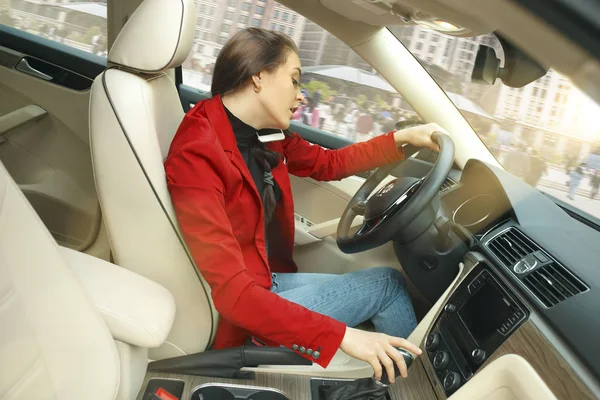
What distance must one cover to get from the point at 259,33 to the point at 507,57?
71 centimetres

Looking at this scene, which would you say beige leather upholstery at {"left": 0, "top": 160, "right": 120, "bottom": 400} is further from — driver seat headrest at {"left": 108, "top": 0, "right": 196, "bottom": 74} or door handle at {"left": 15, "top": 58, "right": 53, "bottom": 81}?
door handle at {"left": 15, "top": 58, "right": 53, "bottom": 81}

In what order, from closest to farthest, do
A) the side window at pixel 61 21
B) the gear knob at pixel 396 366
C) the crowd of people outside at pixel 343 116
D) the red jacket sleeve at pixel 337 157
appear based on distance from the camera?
1. the gear knob at pixel 396 366
2. the red jacket sleeve at pixel 337 157
3. the crowd of people outside at pixel 343 116
4. the side window at pixel 61 21

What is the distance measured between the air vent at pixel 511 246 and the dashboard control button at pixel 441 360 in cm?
23

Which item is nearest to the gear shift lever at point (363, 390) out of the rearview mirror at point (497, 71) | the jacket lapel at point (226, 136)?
the jacket lapel at point (226, 136)

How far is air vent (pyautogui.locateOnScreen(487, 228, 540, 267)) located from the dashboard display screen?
2.9 inches

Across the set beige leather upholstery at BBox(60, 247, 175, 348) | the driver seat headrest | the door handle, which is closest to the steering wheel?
beige leather upholstery at BBox(60, 247, 175, 348)

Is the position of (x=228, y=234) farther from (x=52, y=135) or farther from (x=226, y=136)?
(x=52, y=135)

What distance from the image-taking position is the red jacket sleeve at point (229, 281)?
1.23m

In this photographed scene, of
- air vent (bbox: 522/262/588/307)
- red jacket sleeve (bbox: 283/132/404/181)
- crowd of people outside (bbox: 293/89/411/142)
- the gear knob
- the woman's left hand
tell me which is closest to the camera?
air vent (bbox: 522/262/588/307)

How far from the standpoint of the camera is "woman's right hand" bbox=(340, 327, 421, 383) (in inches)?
46.6

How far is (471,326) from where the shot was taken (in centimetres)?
122

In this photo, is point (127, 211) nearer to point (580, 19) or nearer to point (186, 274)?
point (186, 274)

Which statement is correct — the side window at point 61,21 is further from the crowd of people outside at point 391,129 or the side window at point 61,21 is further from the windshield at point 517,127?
the windshield at point 517,127

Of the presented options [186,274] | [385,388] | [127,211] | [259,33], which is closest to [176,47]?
[259,33]
